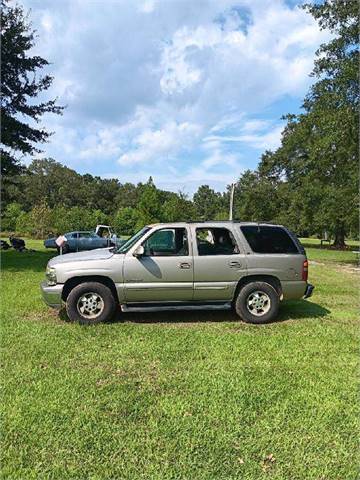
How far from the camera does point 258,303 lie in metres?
7.23

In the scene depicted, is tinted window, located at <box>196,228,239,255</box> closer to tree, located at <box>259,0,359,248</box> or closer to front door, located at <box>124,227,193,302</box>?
front door, located at <box>124,227,193,302</box>

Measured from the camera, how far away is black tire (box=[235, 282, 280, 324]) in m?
7.16

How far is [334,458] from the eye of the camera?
10.3ft

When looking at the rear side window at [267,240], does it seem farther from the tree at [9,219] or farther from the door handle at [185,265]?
the tree at [9,219]

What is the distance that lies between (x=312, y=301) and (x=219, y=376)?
5.25 metres

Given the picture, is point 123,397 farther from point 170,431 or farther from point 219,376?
point 219,376

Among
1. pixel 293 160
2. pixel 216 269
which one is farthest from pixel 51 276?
pixel 293 160

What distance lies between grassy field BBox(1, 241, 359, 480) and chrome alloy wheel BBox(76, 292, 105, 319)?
31 centimetres

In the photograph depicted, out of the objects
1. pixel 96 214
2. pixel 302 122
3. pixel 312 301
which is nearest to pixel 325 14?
pixel 302 122

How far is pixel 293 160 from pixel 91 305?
37642 millimetres

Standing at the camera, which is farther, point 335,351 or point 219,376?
point 335,351

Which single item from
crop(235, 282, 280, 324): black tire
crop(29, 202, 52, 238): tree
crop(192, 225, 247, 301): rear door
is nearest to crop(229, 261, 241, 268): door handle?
crop(192, 225, 247, 301): rear door

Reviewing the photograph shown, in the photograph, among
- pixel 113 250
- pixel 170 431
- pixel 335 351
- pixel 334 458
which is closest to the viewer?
pixel 334 458

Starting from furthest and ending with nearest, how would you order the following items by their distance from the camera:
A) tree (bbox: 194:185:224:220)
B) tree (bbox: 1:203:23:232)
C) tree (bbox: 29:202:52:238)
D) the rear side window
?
tree (bbox: 194:185:224:220) → tree (bbox: 1:203:23:232) → tree (bbox: 29:202:52:238) → the rear side window
